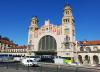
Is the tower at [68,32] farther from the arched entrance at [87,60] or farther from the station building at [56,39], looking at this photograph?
the arched entrance at [87,60]

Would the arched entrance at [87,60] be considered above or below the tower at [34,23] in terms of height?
below

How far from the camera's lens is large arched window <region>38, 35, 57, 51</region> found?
96500mm

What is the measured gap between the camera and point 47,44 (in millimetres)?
98250

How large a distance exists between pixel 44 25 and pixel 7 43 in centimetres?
5433

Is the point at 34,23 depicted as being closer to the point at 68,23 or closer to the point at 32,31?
the point at 32,31

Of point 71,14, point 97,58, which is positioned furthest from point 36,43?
point 97,58

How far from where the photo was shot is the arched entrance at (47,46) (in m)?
96.1

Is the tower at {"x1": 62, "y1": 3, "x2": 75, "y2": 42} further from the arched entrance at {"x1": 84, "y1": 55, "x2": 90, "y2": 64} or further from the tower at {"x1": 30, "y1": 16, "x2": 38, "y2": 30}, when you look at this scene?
the tower at {"x1": 30, "y1": 16, "x2": 38, "y2": 30}

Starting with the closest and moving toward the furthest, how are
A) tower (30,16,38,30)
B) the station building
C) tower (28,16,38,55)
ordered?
1. the station building
2. tower (28,16,38,55)
3. tower (30,16,38,30)

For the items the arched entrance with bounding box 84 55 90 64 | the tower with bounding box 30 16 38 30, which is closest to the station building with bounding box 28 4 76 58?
the tower with bounding box 30 16 38 30

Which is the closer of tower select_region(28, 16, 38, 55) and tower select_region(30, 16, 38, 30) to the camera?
tower select_region(28, 16, 38, 55)

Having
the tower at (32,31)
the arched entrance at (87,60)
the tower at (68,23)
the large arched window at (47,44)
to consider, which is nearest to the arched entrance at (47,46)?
the large arched window at (47,44)

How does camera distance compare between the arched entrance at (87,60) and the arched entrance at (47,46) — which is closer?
the arched entrance at (87,60)

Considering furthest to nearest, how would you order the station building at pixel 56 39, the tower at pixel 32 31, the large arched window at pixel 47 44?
1. the tower at pixel 32 31
2. the large arched window at pixel 47 44
3. the station building at pixel 56 39
